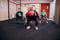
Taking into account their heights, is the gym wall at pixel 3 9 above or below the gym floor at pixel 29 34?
above

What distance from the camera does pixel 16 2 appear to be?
34.7 ft

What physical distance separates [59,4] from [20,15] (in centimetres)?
240

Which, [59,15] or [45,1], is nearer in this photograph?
[59,15]

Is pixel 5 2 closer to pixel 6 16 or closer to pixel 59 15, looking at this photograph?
pixel 6 16

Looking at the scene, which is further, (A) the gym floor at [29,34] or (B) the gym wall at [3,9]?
(B) the gym wall at [3,9]

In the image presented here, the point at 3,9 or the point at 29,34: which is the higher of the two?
the point at 3,9

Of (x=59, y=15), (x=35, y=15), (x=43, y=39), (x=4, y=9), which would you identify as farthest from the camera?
(x=4, y=9)

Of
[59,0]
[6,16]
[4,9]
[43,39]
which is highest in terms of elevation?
[59,0]

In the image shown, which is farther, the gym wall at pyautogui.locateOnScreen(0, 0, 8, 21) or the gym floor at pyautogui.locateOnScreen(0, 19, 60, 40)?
the gym wall at pyautogui.locateOnScreen(0, 0, 8, 21)

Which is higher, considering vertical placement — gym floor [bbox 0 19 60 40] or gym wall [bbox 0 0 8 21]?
gym wall [bbox 0 0 8 21]

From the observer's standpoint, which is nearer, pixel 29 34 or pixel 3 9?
pixel 29 34

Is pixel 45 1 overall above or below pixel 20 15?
above

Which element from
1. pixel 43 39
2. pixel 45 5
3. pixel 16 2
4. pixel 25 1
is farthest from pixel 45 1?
pixel 43 39

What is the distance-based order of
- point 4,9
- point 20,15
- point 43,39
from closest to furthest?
1. point 43,39
2. point 20,15
3. point 4,9
